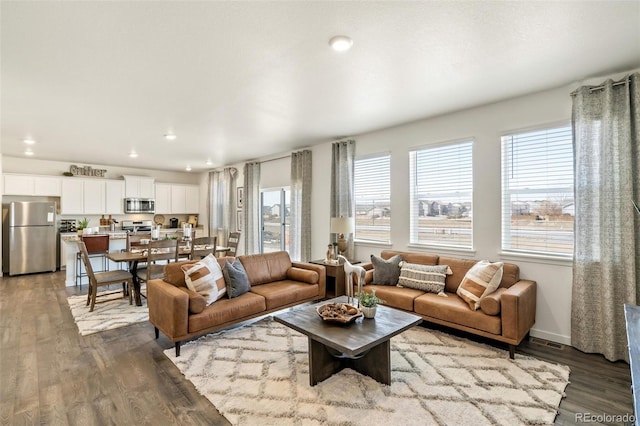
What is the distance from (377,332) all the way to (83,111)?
428 cm

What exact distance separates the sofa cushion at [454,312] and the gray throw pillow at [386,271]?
1.65 feet

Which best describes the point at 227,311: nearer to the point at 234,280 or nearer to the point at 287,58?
the point at 234,280

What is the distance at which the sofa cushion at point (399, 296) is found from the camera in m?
3.54

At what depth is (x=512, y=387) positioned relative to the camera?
2.46 meters

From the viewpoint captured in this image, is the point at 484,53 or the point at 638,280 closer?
the point at 484,53

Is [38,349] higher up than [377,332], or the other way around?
[377,332]

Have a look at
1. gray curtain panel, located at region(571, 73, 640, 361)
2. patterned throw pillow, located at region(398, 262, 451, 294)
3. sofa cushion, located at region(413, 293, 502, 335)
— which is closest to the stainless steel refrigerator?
patterned throw pillow, located at region(398, 262, 451, 294)

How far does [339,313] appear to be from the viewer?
2.65 metres

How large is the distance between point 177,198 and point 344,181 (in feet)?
20.1

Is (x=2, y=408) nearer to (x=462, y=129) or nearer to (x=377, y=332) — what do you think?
(x=377, y=332)

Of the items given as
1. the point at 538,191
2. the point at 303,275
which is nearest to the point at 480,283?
the point at 538,191

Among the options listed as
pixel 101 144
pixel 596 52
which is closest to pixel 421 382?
pixel 596 52

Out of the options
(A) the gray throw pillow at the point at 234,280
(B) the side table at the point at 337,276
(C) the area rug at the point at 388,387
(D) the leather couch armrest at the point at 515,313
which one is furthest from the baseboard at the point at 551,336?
(A) the gray throw pillow at the point at 234,280

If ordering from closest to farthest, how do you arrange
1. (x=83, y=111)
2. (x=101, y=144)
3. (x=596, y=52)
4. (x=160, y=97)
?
(x=596, y=52) → (x=160, y=97) → (x=83, y=111) → (x=101, y=144)
